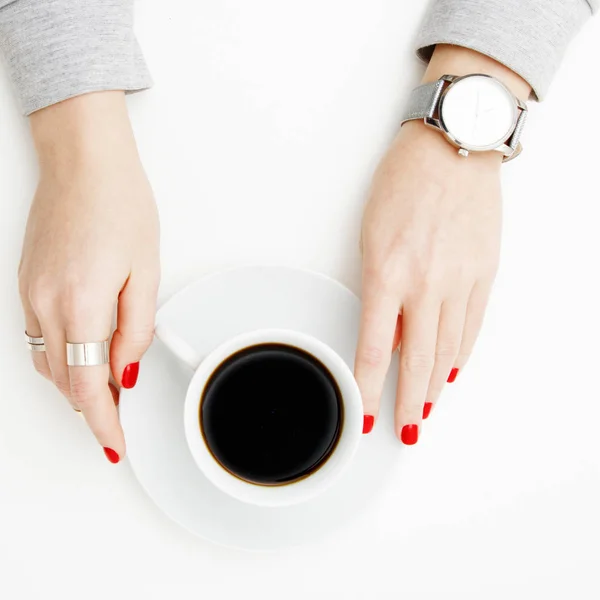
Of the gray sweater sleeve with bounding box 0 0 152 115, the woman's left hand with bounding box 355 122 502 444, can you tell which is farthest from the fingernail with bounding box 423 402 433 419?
the gray sweater sleeve with bounding box 0 0 152 115

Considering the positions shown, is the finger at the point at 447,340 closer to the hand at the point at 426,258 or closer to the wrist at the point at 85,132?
the hand at the point at 426,258

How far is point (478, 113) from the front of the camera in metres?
0.74

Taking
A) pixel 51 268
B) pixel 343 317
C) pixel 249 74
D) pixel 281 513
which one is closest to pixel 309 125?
pixel 249 74

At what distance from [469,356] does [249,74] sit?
0.46m

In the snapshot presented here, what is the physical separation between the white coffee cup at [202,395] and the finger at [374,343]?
5cm

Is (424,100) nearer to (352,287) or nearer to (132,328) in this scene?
(352,287)

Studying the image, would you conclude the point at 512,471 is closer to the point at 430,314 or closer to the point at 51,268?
the point at 430,314

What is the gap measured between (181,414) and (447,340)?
1.06 feet

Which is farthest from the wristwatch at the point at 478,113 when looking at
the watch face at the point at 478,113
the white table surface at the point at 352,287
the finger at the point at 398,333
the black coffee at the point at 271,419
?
the black coffee at the point at 271,419

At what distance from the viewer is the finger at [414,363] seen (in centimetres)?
73

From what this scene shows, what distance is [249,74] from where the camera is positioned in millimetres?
829

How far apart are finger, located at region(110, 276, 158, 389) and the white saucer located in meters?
0.02

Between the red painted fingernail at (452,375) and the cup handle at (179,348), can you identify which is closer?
the cup handle at (179,348)

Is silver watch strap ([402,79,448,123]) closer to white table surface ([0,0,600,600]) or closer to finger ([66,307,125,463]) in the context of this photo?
white table surface ([0,0,600,600])
